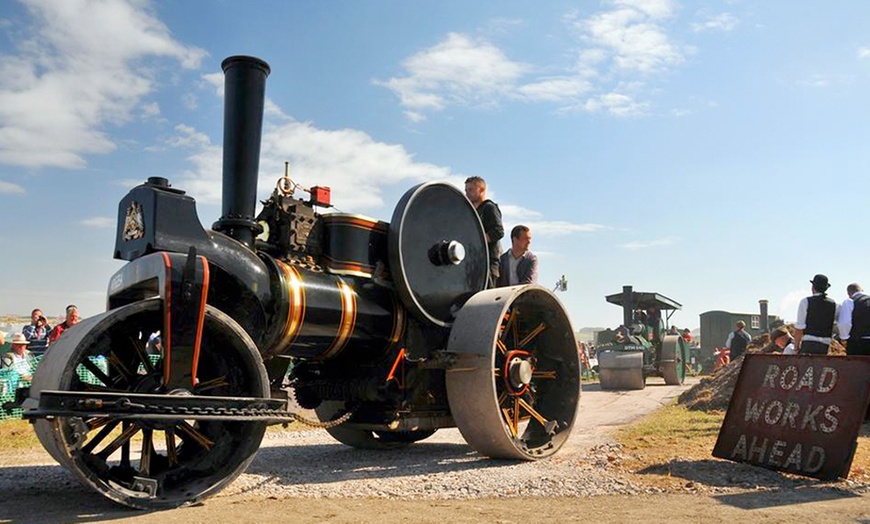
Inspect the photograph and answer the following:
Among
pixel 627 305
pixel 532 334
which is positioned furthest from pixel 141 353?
pixel 627 305

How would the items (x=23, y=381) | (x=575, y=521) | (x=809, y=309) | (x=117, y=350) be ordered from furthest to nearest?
(x=23, y=381) → (x=809, y=309) → (x=117, y=350) → (x=575, y=521)

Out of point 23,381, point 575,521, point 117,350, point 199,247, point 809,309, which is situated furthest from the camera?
point 23,381

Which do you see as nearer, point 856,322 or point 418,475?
point 418,475

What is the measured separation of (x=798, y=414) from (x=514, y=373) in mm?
1918

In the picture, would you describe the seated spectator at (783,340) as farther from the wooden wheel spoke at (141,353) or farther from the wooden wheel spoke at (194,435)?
the wooden wheel spoke at (141,353)

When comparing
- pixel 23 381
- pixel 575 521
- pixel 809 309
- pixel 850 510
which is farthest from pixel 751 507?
pixel 23 381

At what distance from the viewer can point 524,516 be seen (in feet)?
12.0

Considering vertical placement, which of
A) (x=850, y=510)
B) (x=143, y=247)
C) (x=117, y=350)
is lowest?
(x=850, y=510)

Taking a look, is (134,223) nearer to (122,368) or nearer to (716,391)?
(122,368)

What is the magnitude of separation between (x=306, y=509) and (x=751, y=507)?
7.35 feet

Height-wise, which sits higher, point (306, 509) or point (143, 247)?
point (143, 247)

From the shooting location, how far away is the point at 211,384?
3932mm

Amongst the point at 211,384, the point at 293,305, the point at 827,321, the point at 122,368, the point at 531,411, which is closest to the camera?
the point at 122,368

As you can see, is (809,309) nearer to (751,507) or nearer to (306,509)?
(751,507)
